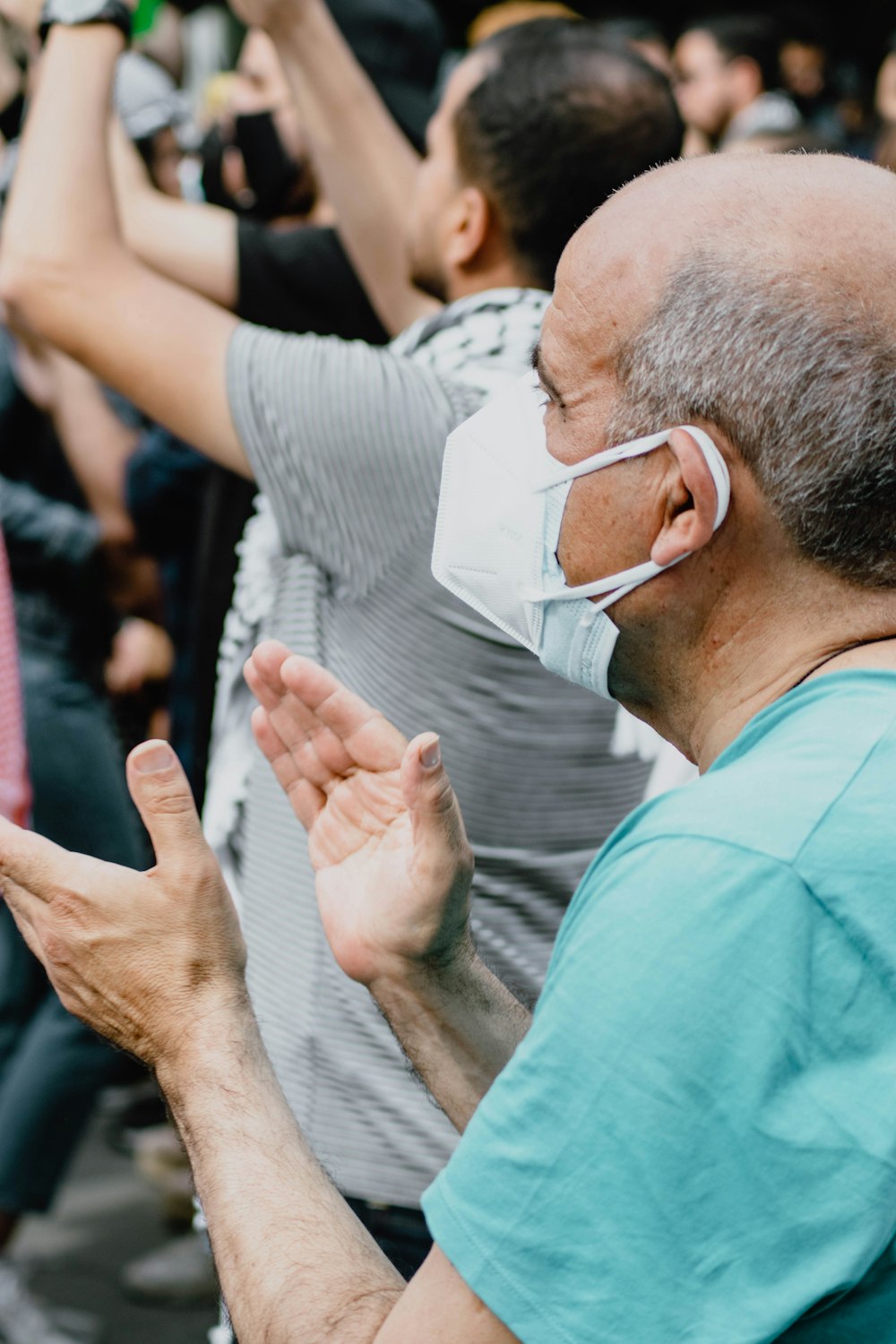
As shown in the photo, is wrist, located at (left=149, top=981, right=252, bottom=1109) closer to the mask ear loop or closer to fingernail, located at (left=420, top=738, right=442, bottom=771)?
fingernail, located at (left=420, top=738, right=442, bottom=771)

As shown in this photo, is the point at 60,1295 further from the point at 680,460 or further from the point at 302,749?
the point at 680,460

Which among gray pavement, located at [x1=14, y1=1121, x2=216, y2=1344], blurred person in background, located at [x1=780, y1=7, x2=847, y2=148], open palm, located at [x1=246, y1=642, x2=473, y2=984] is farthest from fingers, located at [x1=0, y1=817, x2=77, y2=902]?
blurred person in background, located at [x1=780, y1=7, x2=847, y2=148]

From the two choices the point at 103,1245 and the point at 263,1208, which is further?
the point at 103,1245

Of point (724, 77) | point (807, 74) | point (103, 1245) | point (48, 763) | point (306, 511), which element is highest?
point (306, 511)

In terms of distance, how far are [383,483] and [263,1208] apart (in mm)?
968

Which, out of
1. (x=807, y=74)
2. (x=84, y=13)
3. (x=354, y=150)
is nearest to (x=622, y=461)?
(x=84, y=13)

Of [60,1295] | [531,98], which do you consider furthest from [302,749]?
[60,1295]

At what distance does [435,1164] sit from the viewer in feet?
6.23

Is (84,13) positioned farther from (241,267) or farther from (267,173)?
(267,173)

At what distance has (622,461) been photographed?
1.28 m

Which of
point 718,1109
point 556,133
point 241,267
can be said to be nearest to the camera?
point 718,1109

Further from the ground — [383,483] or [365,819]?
[383,483]

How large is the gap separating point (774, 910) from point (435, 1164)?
1053 millimetres

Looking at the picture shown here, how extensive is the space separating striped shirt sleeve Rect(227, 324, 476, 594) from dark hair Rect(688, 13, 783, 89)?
18.3ft
